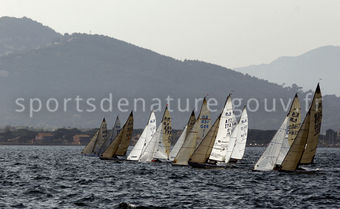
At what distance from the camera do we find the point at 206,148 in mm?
79000

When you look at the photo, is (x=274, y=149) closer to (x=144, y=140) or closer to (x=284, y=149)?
(x=284, y=149)

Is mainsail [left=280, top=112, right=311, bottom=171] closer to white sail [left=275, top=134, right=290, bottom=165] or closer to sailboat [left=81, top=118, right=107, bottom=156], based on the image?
white sail [left=275, top=134, right=290, bottom=165]

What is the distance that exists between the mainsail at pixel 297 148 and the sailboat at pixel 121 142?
40404 millimetres

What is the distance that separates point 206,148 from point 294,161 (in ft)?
39.9

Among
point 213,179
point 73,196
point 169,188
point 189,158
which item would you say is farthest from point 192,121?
point 73,196

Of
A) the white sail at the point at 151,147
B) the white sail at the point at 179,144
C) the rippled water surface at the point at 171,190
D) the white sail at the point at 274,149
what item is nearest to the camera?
the rippled water surface at the point at 171,190

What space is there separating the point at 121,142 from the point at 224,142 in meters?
30.9

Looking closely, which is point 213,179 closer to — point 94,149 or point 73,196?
point 73,196

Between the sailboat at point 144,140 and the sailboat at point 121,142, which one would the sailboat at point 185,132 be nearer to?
the sailboat at point 144,140

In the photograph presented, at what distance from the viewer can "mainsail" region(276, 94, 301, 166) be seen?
244ft

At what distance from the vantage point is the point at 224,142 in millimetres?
79250

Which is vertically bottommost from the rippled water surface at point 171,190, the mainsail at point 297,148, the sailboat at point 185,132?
the rippled water surface at point 171,190

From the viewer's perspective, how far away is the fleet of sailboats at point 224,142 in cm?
6888

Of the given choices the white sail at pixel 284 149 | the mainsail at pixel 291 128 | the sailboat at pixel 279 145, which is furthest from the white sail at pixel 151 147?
the white sail at pixel 284 149
